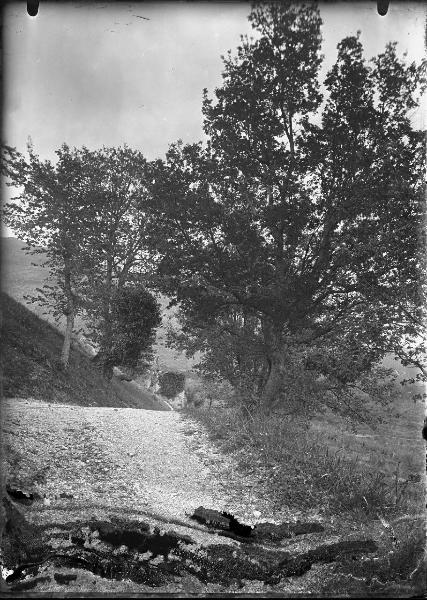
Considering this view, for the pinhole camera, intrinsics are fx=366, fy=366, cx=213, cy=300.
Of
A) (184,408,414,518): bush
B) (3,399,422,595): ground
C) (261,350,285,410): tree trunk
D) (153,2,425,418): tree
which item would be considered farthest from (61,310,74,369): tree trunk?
(184,408,414,518): bush

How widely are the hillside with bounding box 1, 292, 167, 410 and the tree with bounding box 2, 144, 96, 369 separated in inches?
13.6

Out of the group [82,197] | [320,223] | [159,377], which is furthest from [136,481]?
[320,223]

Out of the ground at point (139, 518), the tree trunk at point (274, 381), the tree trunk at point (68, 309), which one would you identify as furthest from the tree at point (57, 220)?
the tree trunk at point (274, 381)

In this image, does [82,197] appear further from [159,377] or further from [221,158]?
[159,377]

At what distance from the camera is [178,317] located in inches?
146

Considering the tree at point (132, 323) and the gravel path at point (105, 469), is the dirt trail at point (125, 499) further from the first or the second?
the tree at point (132, 323)

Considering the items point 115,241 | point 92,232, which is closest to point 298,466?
point 115,241

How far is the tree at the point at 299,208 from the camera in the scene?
3229 mm

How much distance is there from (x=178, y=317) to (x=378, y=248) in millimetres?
2029

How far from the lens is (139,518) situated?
8.79ft

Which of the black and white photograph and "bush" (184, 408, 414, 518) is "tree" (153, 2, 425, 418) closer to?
the black and white photograph

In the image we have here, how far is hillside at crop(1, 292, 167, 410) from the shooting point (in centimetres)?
356

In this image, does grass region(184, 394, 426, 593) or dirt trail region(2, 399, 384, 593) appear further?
grass region(184, 394, 426, 593)

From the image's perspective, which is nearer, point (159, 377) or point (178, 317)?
point (178, 317)
